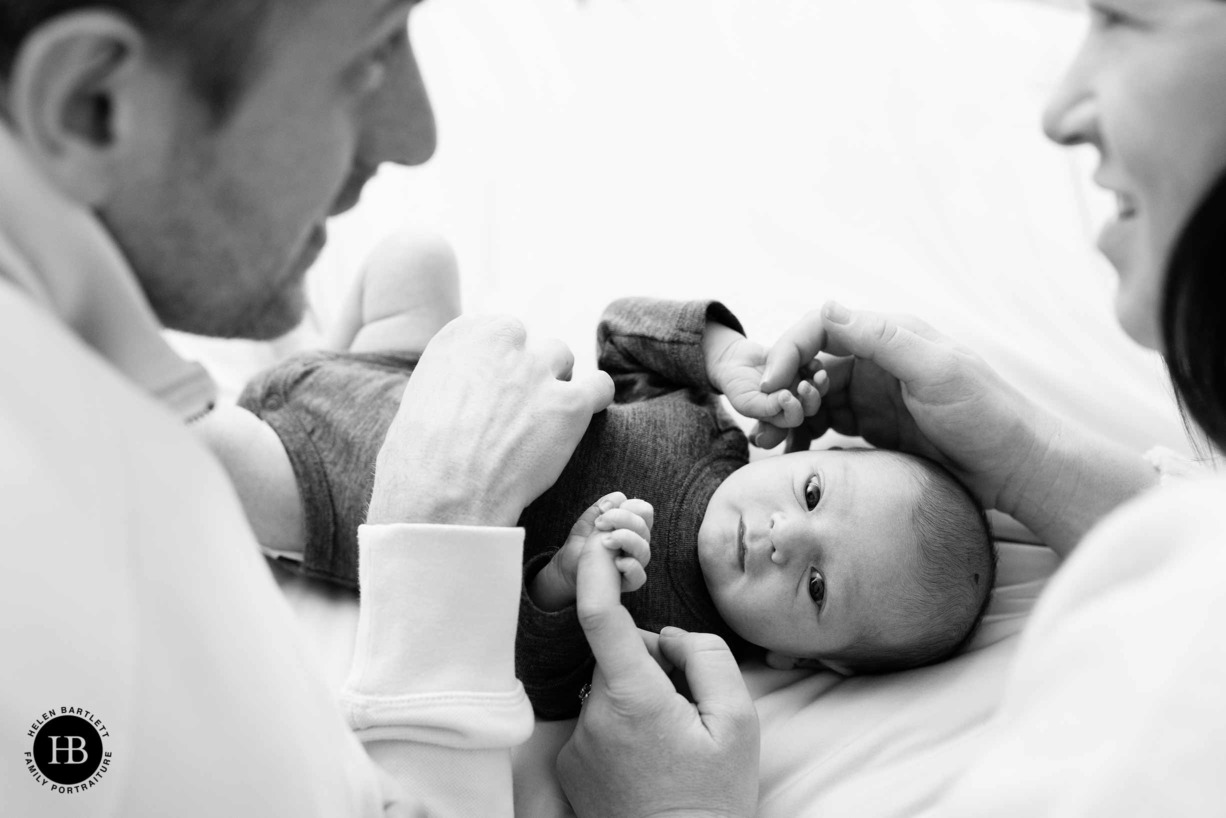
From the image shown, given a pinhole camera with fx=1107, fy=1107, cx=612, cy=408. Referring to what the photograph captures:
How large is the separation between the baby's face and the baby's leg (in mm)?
449

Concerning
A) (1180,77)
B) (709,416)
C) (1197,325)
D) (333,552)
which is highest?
(1180,77)

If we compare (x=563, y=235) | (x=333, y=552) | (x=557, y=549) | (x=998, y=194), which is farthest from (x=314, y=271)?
(x=998, y=194)

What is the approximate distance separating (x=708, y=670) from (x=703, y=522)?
0.19 metres

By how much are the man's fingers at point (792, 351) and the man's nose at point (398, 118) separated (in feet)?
1.74

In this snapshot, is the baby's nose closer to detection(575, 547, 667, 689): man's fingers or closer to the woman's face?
detection(575, 547, 667, 689): man's fingers

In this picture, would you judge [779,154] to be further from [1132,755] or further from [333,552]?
[1132,755]

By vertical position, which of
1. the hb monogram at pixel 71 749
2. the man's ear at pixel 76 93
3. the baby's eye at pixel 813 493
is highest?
the man's ear at pixel 76 93

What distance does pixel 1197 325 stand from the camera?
574 mm

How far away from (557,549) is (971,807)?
602 millimetres

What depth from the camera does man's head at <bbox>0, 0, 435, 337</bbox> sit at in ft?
1.54

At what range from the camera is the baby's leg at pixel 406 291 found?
130 cm

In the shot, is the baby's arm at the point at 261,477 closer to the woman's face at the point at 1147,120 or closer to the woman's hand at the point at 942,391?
the woman's hand at the point at 942,391

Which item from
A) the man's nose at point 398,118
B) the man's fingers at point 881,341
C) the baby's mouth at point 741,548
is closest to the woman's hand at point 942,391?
the man's fingers at point 881,341

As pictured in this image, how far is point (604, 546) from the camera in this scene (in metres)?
0.94
